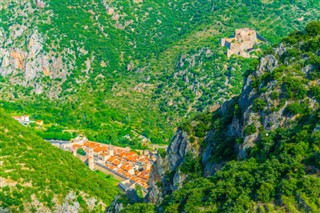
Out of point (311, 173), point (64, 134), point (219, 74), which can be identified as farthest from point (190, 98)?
point (311, 173)

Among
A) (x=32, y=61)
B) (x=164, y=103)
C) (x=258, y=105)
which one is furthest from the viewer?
(x=32, y=61)

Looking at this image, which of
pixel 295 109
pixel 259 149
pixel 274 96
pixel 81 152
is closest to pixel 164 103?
pixel 81 152

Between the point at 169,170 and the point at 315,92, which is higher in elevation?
the point at 315,92

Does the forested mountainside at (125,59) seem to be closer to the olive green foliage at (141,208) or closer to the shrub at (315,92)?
the olive green foliage at (141,208)

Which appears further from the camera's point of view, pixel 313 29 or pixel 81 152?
pixel 81 152

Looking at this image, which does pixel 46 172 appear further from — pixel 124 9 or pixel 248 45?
pixel 124 9

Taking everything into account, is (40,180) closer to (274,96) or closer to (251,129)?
(251,129)

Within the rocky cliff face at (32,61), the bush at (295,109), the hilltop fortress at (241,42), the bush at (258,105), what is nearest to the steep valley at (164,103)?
the bush at (295,109)
